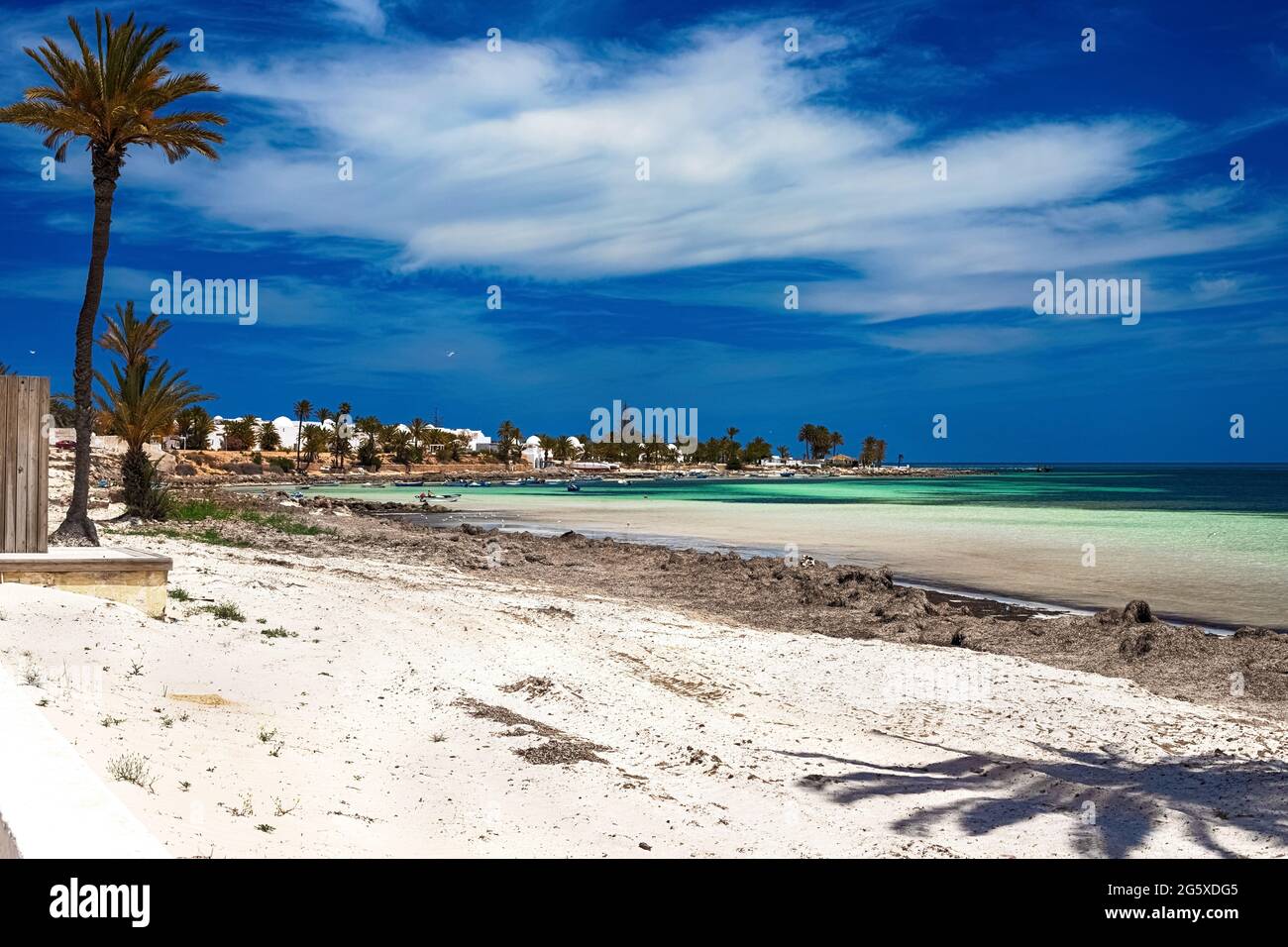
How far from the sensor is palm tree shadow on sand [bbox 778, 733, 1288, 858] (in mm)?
7262

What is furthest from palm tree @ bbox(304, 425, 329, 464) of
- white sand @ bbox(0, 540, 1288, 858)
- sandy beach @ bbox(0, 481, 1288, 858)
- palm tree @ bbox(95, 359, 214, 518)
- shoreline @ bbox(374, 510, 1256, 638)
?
white sand @ bbox(0, 540, 1288, 858)

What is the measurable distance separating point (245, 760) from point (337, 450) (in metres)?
148

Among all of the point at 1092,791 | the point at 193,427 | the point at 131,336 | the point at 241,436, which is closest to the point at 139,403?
the point at 131,336

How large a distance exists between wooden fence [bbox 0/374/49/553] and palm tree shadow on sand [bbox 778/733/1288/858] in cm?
938

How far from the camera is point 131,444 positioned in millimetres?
29062

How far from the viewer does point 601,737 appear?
30.7 feet

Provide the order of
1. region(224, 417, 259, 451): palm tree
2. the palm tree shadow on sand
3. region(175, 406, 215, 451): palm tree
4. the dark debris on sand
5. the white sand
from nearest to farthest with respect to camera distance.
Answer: the white sand → the palm tree shadow on sand → the dark debris on sand → region(175, 406, 215, 451): palm tree → region(224, 417, 259, 451): palm tree

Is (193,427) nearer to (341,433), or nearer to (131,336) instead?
(341,433)

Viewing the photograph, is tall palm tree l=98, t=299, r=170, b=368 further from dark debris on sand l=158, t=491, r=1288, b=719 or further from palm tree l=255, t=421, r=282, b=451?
palm tree l=255, t=421, r=282, b=451

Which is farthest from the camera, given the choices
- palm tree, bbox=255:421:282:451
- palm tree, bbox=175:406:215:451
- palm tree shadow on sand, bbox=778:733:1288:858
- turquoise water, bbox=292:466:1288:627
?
palm tree, bbox=255:421:282:451

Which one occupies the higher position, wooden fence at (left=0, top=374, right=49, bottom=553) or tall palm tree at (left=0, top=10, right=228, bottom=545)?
tall palm tree at (left=0, top=10, right=228, bottom=545)

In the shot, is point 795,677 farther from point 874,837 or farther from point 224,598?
point 224,598

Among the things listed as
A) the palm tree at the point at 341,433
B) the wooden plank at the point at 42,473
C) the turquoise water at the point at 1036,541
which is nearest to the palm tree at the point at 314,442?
the palm tree at the point at 341,433
